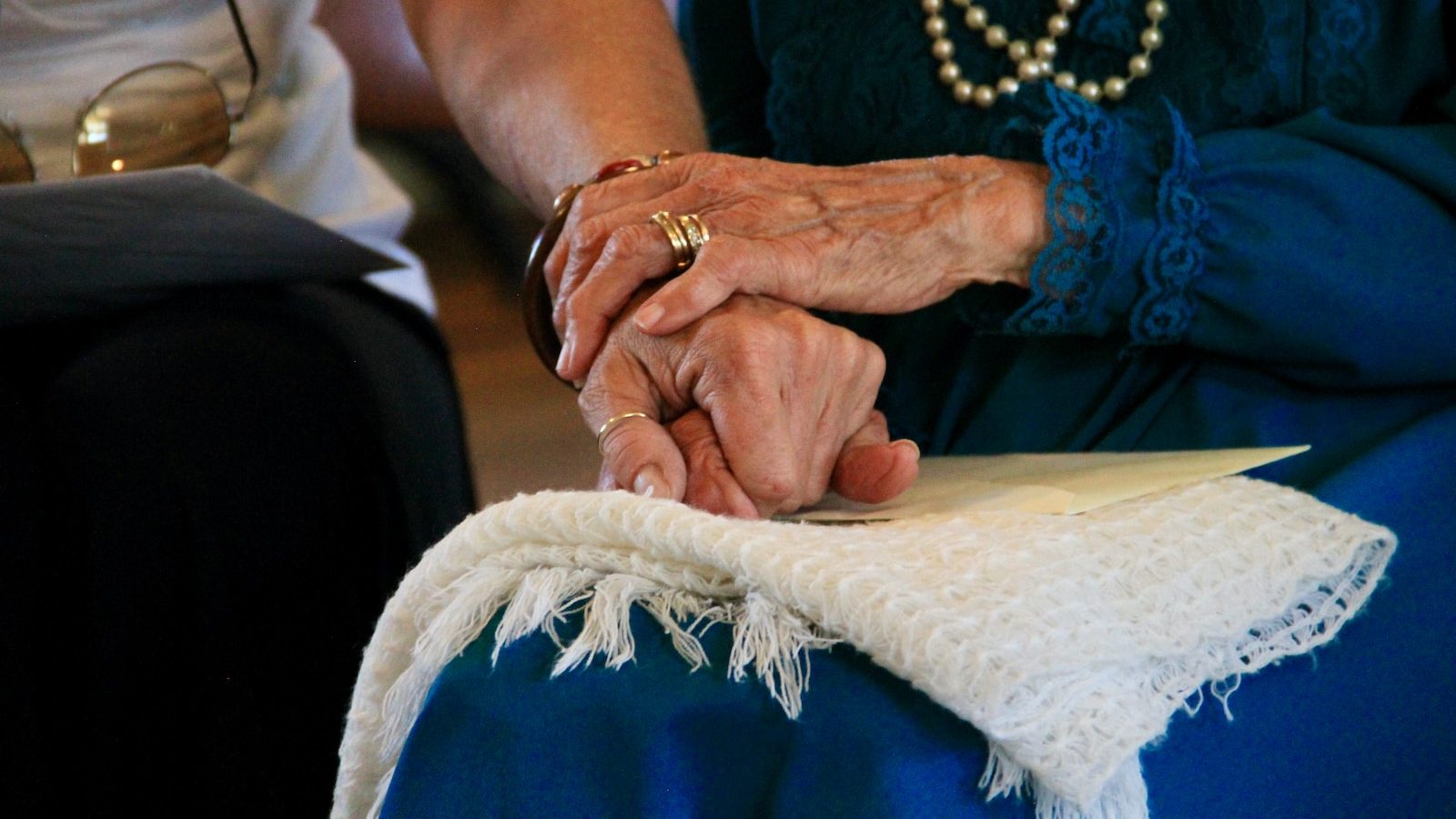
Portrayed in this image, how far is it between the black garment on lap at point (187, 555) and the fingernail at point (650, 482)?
1.05 feet

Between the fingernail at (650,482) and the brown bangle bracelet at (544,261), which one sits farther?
the brown bangle bracelet at (544,261)

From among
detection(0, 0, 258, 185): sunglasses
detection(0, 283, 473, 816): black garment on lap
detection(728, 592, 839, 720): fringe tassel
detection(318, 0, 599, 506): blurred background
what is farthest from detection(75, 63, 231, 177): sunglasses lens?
detection(728, 592, 839, 720): fringe tassel

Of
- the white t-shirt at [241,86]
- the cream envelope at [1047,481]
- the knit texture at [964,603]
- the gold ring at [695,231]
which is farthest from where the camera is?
the white t-shirt at [241,86]

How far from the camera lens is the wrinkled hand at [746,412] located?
1.99 ft

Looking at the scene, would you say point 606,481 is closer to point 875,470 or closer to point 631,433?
point 631,433

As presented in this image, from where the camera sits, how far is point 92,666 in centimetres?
77

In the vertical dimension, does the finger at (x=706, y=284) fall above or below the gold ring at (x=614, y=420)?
above

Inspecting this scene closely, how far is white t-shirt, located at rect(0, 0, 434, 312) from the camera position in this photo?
1.00 m

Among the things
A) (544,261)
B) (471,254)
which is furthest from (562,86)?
(471,254)

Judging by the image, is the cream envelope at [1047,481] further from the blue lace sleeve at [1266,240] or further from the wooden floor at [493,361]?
the wooden floor at [493,361]

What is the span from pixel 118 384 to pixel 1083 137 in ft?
1.99

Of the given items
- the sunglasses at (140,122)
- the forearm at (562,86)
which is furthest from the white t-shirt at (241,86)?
the forearm at (562,86)

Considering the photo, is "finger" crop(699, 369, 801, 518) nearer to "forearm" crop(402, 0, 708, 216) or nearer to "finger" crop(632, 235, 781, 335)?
"finger" crop(632, 235, 781, 335)

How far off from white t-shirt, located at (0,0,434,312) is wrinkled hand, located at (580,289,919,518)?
1.17 feet
